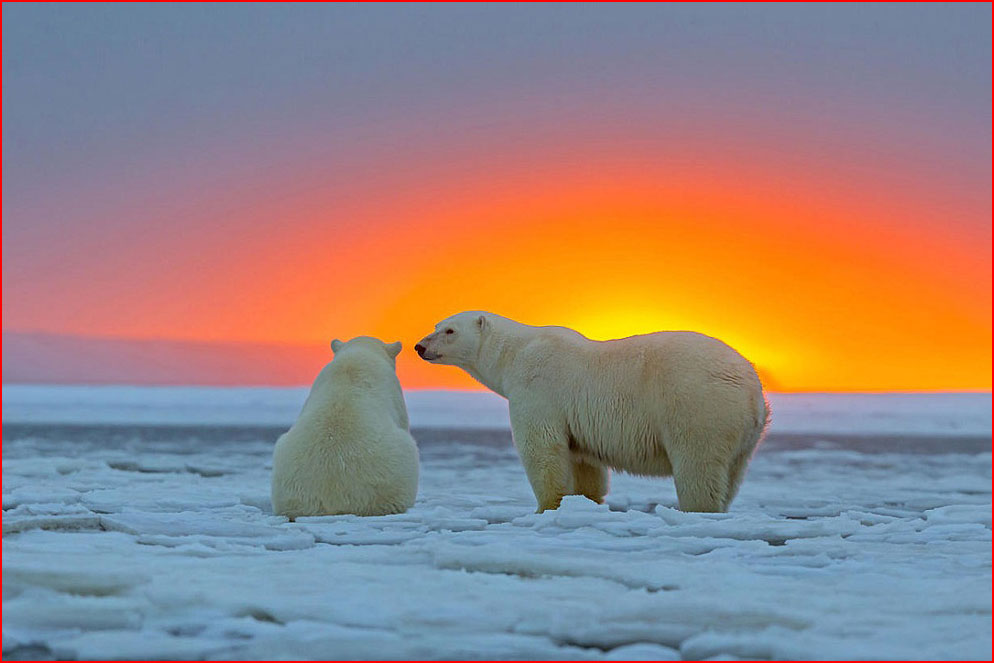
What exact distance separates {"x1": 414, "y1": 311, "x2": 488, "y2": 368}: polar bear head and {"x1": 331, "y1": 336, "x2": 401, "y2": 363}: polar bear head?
0.60 feet

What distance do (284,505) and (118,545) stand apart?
171 cm

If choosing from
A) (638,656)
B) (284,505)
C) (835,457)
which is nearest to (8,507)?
(284,505)

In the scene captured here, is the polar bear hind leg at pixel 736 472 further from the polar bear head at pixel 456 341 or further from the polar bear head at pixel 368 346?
the polar bear head at pixel 368 346

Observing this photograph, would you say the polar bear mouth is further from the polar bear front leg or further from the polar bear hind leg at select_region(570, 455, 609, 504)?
the polar bear hind leg at select_region(570, 455, 609, 504)

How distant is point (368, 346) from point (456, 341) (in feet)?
2.22

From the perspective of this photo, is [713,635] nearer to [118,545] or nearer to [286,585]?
[286,585]

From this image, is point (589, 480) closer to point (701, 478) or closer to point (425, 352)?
point (701, 478)

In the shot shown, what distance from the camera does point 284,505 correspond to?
686 centimetres

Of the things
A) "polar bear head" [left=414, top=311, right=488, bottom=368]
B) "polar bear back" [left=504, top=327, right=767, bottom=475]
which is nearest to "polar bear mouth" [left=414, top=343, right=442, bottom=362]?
"polar bear head" [left=414, top=311, right=488, bottom=368]

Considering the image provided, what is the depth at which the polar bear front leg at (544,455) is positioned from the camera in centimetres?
735

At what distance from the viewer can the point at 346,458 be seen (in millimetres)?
6801

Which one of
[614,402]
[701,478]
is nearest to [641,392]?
[614,402]

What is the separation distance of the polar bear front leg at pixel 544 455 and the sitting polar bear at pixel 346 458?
820 millimetres

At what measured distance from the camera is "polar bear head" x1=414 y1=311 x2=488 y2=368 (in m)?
8.08
